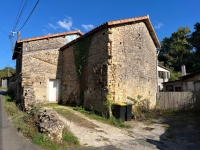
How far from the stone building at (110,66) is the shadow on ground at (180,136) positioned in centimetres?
330

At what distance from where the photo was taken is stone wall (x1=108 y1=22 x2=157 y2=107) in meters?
10.7

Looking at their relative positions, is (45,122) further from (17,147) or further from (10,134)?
(10,134)

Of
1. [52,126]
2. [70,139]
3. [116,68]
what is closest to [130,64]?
[116,68]

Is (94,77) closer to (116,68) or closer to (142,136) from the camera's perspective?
(116,68)

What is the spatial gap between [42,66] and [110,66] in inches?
280

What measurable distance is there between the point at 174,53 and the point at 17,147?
40.4 m

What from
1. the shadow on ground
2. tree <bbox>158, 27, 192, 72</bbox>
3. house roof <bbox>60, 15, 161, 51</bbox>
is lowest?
the shadow on ground

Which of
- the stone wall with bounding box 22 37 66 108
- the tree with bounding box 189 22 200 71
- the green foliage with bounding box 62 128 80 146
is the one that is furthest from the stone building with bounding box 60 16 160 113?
the tree with bounding box 189 22 200 71

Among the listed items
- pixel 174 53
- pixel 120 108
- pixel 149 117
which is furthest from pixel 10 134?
pixel 174 53

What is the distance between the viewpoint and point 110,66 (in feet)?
34.6

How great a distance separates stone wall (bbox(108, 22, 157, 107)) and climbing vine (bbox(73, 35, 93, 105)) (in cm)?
247

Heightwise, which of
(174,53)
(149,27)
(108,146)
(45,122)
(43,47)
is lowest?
(108,146)

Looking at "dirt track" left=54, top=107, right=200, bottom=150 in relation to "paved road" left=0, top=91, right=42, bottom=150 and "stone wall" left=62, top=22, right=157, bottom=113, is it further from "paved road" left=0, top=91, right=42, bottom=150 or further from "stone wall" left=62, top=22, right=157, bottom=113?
"stone wall" left=62, top=22, right=157, bottom=113

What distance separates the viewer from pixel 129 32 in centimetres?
1205
